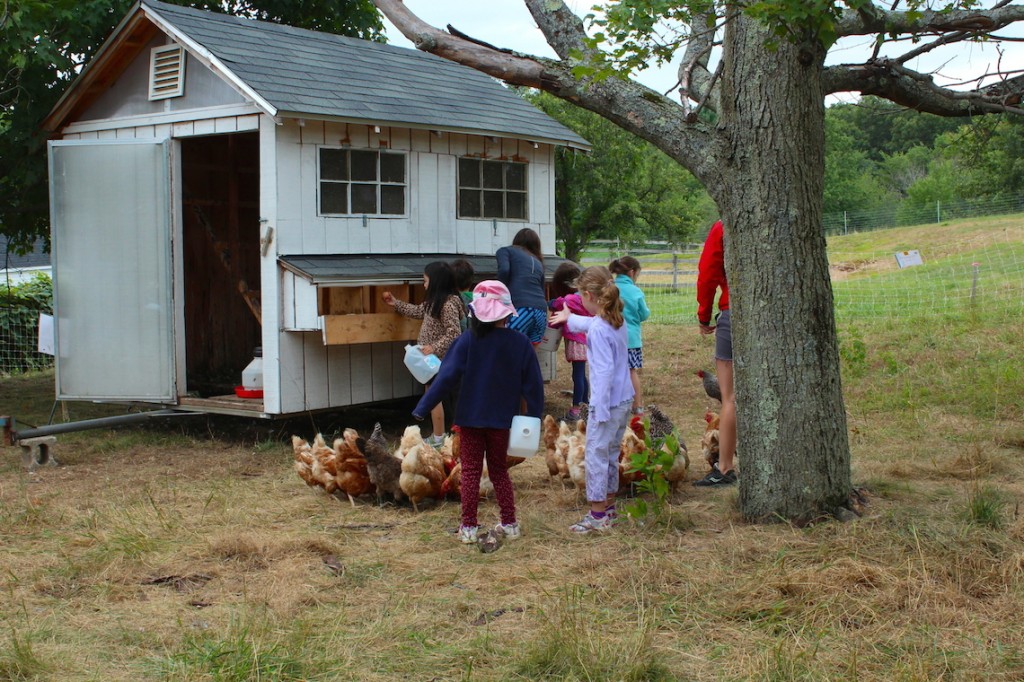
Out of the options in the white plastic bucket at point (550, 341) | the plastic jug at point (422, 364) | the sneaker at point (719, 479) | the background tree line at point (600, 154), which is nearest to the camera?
the sneaker at point (719, 479)

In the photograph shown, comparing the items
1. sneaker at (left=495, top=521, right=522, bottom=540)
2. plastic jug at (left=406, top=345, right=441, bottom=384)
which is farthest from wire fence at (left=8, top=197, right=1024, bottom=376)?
sneaker at (left=495, top=521, right=522, bottom=540)

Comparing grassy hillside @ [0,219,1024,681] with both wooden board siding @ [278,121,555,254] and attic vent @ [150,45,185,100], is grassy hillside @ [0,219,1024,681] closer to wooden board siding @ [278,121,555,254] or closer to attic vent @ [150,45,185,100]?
wooden board siding @ [278,121,555,254]

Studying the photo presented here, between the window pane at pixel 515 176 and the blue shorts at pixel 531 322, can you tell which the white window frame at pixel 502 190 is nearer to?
the window pane at pixel 515 176

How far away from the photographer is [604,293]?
6219 mm

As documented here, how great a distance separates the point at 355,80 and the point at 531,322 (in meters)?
3.02

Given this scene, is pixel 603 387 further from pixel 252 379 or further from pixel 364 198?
pixel 252 379

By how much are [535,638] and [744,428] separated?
2.36m

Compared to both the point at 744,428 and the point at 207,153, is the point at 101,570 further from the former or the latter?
the point at 207,153

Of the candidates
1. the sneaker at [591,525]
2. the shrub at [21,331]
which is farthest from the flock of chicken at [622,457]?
the shrub at [21,331]

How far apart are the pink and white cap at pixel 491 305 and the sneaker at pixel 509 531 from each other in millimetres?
1209

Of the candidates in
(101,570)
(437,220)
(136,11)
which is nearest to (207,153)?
(136,11)

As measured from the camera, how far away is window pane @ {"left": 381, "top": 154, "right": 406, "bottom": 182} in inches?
397

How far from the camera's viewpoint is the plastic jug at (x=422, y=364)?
879 cm

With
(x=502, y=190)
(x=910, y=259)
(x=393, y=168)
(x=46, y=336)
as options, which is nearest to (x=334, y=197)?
(x=393, y=168)
